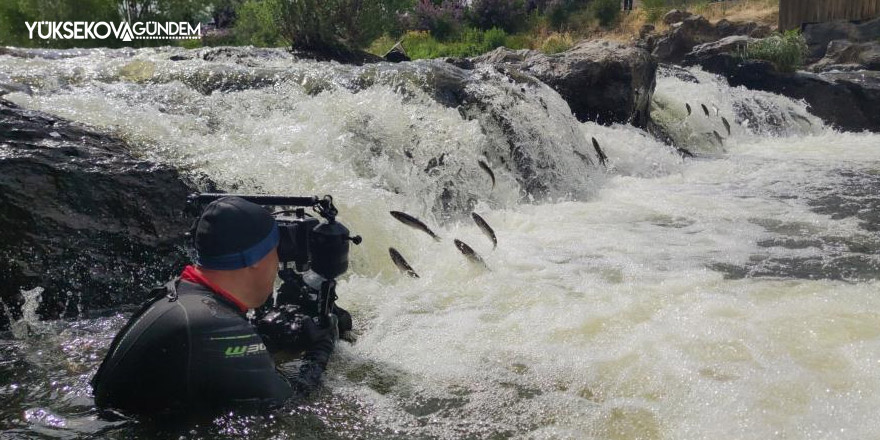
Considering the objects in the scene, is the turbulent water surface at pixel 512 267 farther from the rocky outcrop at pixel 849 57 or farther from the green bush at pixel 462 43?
the green bush at pixel 462 43

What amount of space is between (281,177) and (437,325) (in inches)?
83.5

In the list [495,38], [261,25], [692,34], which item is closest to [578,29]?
[495,38]

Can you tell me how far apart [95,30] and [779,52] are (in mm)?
18244

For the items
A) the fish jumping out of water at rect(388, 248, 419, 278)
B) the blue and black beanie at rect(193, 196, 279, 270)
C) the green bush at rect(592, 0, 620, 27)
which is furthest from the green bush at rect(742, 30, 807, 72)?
the blue and black beanie at rect(193, 196, 279, 270)

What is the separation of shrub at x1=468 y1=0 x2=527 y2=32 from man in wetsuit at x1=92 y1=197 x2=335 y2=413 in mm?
25668

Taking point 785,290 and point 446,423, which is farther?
point 785,290

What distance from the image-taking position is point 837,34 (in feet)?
70.2

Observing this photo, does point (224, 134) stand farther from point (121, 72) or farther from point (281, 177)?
point (121, 72)

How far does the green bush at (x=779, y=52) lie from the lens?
1673cm

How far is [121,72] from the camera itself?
7.91 m

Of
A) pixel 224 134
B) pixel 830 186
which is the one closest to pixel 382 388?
pixel 224 134

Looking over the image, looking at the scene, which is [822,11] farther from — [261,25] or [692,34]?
[261,25]

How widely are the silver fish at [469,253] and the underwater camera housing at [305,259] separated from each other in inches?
82.7

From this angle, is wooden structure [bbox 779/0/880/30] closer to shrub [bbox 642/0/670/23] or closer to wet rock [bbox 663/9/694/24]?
wet rock [bbox 663/9/694/24]
